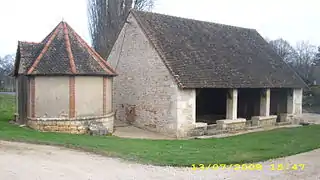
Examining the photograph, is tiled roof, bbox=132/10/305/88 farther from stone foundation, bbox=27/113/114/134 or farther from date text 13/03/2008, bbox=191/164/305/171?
date text 13/03/2008, bbox=191/164/305/171

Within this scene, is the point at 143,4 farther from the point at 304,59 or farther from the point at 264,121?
the point at 304,59


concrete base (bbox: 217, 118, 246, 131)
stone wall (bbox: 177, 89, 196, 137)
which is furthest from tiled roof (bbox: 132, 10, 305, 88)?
concrete base (bbox: 217, 118, 246, 131)

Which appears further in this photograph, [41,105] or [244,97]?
[244,97]

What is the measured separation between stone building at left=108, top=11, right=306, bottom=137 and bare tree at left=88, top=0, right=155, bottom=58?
7450 millimetres

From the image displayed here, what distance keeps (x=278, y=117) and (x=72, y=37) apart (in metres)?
14.2

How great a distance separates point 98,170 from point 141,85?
1141 centimetres

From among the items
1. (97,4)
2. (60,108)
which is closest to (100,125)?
(60,108)

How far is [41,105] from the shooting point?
1571cm

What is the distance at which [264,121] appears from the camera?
66.5 ft

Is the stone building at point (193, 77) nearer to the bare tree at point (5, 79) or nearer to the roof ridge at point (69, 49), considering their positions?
the roof ridge at point (69, 49)

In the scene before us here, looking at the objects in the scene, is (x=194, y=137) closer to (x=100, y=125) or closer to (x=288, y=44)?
(x=100, y=125)

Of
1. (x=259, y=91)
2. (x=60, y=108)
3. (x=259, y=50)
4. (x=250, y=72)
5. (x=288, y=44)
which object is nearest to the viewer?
(x=60, y=108)

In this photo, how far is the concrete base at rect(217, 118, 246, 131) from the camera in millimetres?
Answer: 17859

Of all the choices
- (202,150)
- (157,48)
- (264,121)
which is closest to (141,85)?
(157,48)
